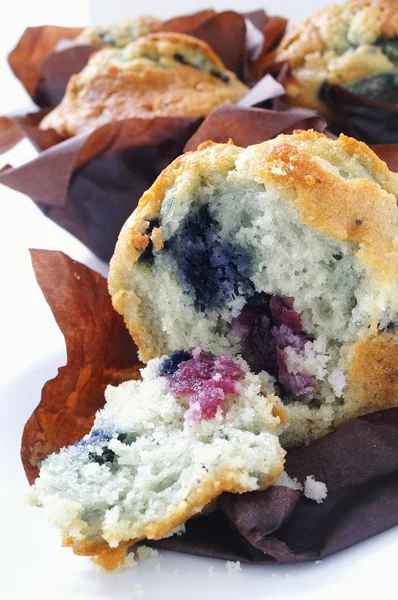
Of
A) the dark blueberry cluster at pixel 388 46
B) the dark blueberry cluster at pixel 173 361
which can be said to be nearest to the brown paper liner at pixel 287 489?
the dark blueberry cluster at pixel 173 361

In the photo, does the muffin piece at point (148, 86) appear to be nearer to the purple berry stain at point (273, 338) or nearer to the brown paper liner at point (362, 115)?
the brown paper liner at point (362, 115)

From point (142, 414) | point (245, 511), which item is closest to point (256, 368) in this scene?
→ point (142, 414)

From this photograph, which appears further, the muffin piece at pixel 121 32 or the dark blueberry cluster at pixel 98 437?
the muffin piece at pixel 121 32

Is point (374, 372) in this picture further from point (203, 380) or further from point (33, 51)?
point (33, 51)

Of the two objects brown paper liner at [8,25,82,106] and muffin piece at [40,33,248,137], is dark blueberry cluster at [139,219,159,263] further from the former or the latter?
brown paper liner at [8,25,82,106]

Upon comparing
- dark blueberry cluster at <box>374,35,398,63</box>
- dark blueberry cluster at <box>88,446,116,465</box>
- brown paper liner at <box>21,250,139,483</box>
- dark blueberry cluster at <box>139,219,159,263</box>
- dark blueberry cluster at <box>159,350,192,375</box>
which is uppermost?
dark blueberry cluster at <box>139,219,159,263</box>

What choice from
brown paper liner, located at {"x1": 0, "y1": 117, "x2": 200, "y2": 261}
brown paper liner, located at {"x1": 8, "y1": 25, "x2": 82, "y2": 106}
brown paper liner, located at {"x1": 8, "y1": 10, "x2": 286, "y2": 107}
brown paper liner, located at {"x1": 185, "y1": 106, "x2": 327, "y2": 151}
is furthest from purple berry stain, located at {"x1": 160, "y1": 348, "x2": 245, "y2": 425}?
brown paper liner, located at {"x1": 8, "y1": 25, "x2": 82, "y2": 106}

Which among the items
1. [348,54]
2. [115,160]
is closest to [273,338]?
[115,160]
